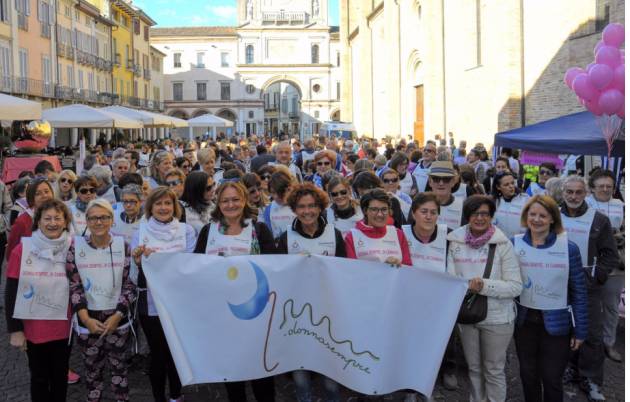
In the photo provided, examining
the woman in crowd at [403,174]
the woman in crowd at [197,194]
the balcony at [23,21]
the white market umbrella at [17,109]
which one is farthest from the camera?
the balcony at [23,21]

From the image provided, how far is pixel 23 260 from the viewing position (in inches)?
175

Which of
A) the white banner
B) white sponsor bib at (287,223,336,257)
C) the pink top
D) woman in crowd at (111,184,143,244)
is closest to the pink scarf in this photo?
the white banner

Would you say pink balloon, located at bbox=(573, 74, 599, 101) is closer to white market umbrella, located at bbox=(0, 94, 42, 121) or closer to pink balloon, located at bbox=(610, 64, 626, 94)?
pink balloon, located at bbox=(610, 64, 626, 94)

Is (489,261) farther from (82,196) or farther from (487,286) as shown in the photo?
(82,196)

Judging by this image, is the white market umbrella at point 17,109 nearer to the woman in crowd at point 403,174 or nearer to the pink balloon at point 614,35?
the woman in crowd at point 403,174

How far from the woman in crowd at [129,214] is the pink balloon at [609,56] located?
607 centimetres

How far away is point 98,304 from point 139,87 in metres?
59.3

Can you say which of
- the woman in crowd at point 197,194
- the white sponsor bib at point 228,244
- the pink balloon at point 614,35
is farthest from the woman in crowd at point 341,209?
the pink balloon at point 614,35

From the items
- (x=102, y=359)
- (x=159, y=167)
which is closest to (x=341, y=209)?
(x=102, y=359)

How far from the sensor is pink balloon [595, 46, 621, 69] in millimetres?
8141

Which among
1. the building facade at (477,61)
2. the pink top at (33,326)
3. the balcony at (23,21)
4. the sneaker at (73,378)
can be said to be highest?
the balcony at (23,21)

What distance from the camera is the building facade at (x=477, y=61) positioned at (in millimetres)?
18000

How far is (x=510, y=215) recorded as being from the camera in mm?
7129

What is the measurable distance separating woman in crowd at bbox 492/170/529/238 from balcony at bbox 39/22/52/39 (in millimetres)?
35511
